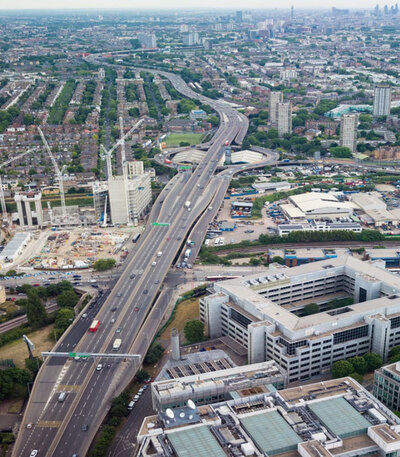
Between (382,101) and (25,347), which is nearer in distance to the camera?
(25,347)

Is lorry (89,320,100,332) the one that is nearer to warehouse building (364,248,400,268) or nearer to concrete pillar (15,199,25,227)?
warehouse building (364,248,400,268)

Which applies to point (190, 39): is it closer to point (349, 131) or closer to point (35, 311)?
point (349, 131)

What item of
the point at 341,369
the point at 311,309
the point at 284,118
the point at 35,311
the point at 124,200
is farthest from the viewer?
the point at 284,118

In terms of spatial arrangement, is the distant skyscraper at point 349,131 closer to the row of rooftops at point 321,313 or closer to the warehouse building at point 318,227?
the warehouse building at point 318,227

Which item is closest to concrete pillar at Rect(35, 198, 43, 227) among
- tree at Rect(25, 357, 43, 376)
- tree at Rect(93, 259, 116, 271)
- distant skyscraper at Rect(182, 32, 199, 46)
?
tree at Rect(93, 259, 116, 271)

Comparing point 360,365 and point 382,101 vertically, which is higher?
point 382,101

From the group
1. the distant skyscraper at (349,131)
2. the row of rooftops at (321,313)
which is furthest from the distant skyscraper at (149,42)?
the row of rooftops at (321,313)

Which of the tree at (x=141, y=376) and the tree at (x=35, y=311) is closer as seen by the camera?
the tree at (x=141, y=376)

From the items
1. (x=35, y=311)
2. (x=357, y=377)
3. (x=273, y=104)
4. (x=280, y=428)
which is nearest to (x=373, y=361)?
(x=357, y=377)
